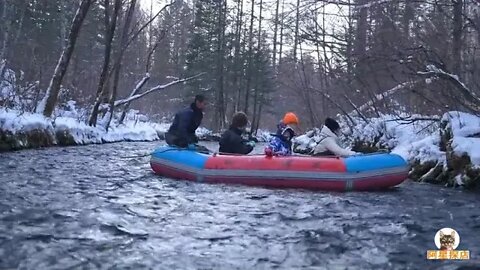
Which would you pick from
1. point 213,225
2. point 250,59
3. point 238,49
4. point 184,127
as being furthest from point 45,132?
point 250,59

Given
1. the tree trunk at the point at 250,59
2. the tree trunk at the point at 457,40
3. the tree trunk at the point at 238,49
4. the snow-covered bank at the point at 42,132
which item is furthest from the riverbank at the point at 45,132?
the tree trunk at the point at 238,49

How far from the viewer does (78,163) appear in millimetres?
9773

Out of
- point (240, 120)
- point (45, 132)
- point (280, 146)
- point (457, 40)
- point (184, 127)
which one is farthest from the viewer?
point (45, 132)

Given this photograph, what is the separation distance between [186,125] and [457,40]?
5775 mm

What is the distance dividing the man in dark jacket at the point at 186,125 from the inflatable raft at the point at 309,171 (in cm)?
142

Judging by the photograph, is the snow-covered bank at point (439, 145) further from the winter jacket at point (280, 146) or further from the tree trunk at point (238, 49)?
the tree trunk at point (238, 49)

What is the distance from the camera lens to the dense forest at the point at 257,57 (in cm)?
1089

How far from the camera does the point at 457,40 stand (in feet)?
35.2

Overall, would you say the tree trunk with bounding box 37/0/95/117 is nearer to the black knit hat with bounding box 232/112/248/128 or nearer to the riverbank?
the riverbank

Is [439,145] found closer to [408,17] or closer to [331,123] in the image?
[331,123]

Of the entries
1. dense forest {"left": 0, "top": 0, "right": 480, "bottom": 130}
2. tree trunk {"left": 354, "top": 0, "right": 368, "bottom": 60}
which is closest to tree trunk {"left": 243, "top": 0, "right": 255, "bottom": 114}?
dense forest {"left": 0, "top": 0, "right": 480, "bottom": 130}

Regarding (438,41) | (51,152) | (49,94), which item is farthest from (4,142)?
(438,41)

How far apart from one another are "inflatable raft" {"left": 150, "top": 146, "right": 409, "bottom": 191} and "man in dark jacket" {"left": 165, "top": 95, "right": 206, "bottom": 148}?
142 cm

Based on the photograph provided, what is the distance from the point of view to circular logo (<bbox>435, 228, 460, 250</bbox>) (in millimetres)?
4541
